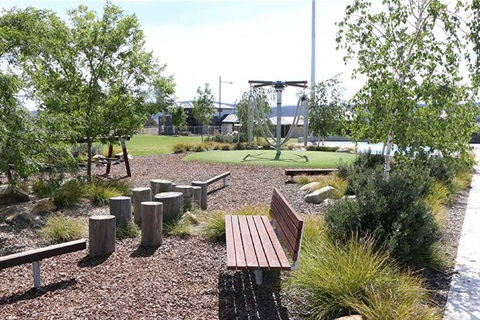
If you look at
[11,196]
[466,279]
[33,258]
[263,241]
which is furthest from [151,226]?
[11,196]

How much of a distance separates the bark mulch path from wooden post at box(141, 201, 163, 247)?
0.13 m

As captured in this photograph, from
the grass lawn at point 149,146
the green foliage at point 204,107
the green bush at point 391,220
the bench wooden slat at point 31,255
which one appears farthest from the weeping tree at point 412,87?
the green foliage at point 204,107

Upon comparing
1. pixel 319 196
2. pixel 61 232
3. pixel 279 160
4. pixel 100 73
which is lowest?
pixel 61 232

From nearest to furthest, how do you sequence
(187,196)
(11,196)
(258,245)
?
(258,245) < (187,196) < (11,196)

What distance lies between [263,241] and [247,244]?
0.22 meters

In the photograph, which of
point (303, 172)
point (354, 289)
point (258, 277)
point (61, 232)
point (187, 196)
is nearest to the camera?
point (354, 289)

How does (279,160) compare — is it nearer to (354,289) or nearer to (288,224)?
(288,224)

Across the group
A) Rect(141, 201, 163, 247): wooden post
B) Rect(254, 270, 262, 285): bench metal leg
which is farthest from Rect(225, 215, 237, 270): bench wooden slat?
Rect(141, 201, 163, 247): wooden post

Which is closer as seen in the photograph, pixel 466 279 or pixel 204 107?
pixel 466 279

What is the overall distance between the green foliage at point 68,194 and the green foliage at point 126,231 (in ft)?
7.35

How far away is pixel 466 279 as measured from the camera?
15.4 ft

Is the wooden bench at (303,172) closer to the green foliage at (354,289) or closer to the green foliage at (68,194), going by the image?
the green foliage at (68,194)

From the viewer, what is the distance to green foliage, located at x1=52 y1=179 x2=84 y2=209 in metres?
8.10

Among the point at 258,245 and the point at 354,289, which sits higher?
the point at 258,245
